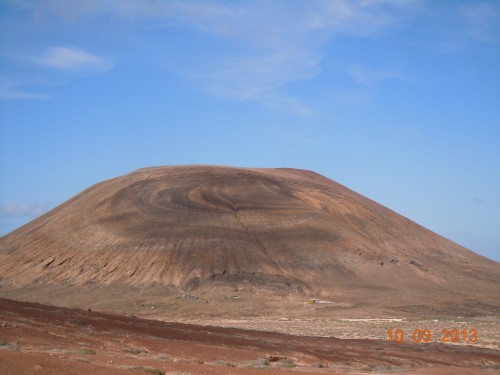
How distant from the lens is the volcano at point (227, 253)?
67.2m

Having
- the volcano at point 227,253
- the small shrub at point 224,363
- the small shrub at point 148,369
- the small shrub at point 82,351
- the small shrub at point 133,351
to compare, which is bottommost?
the small shrub at point 224,363

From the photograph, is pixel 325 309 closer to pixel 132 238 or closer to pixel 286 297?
pixel 286 297

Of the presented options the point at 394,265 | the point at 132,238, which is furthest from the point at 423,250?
the point at 132,238

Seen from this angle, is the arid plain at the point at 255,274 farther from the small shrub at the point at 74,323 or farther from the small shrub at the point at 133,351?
the small shrub at the point at 133,351

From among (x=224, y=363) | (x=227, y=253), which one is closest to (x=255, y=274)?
(x=227, y=253)

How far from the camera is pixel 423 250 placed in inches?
3457

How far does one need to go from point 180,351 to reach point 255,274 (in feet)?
149

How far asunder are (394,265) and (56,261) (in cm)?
3792

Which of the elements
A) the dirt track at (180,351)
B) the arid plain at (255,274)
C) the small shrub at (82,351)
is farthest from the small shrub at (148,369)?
the arid plain at (255,274)
